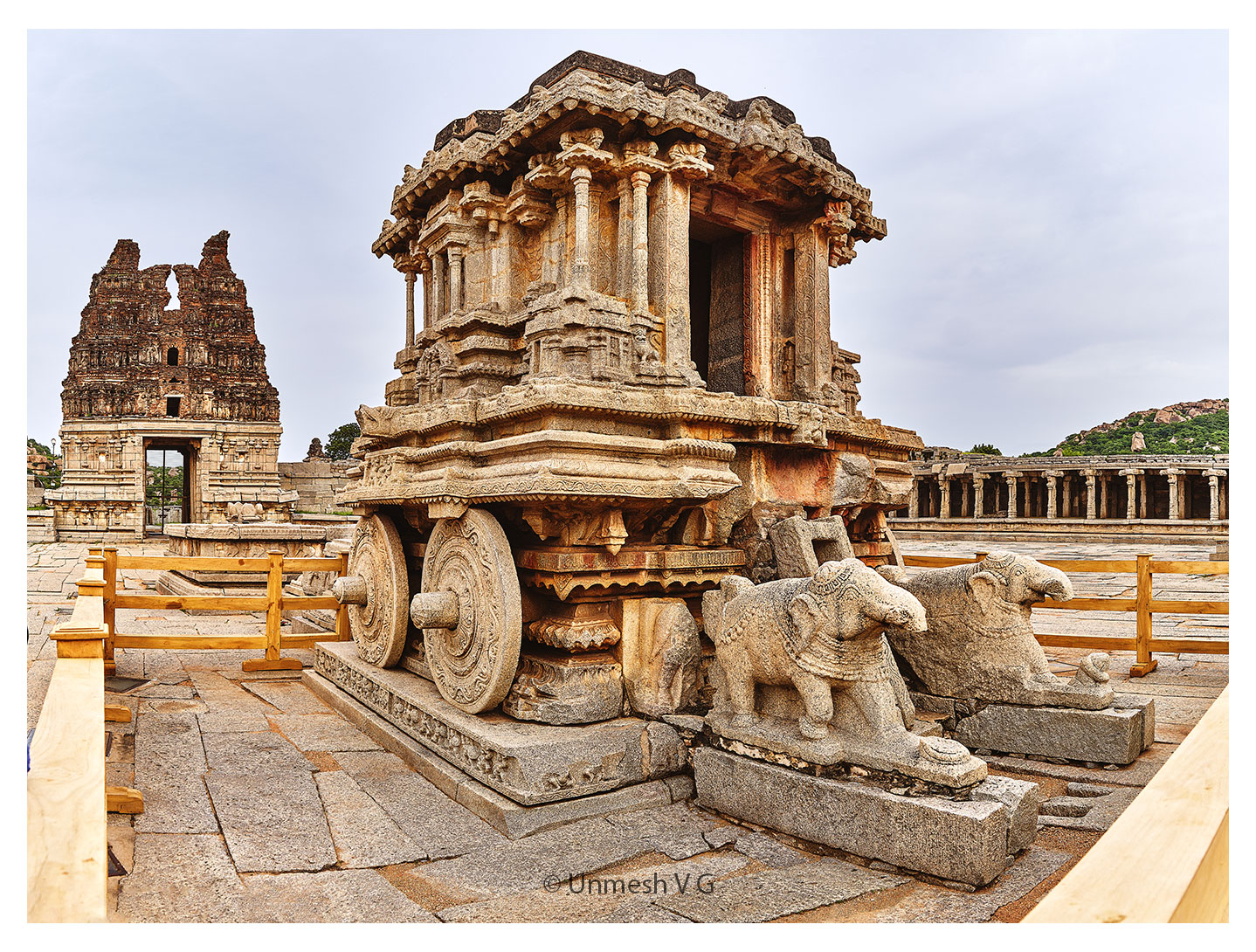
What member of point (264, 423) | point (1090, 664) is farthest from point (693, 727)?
point (264, 423)

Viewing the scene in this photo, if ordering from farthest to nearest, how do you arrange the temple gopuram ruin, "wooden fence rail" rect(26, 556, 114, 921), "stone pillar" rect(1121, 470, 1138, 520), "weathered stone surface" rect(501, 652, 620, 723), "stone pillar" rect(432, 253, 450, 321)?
the temple gopuram ruin
"stone pillar" rect(1121, 470, 1138, 520)
"stone pillar" rect(432, 253, 450, 321)
"weathered stone surface" rect(501, 652, 620, 723)
"wooden fence rail" rect(26, 556, 114, 921)

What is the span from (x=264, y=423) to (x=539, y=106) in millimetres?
28083

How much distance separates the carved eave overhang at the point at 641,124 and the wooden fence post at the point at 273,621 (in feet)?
11.4

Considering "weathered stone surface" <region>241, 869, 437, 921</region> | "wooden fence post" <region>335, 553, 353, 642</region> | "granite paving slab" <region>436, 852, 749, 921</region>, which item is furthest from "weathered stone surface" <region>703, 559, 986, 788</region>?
"wooden fence post" <region>335, 553, 353, 642</region>

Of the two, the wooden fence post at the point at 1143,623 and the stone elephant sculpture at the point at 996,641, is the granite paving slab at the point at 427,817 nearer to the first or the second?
the stone elephant sculpture at the point at 996,641

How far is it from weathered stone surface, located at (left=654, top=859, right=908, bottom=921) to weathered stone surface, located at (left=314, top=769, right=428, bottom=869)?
1.26m

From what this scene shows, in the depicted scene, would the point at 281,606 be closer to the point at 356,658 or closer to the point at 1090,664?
the point at 356,658

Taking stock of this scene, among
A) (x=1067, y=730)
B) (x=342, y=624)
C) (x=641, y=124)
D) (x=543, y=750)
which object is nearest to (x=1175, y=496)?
(x=1067, y=730)

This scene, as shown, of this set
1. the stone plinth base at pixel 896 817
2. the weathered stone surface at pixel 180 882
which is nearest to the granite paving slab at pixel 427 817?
the weathered stone surface at pixel 180 882

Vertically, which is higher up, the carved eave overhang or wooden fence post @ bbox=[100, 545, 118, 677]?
the carved eave overhang

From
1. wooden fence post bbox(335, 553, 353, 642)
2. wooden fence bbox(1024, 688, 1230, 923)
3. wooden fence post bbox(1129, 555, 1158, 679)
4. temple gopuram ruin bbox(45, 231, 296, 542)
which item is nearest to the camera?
wooden fence bbox(1024, 688, 1230, 923)

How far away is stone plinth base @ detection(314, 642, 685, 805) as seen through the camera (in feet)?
13.1

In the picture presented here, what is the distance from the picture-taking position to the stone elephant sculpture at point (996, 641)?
14.6 ft

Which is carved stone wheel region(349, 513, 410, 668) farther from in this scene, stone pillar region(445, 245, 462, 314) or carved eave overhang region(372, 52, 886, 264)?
carved eave overhang region(372, 52, 886, 264)
